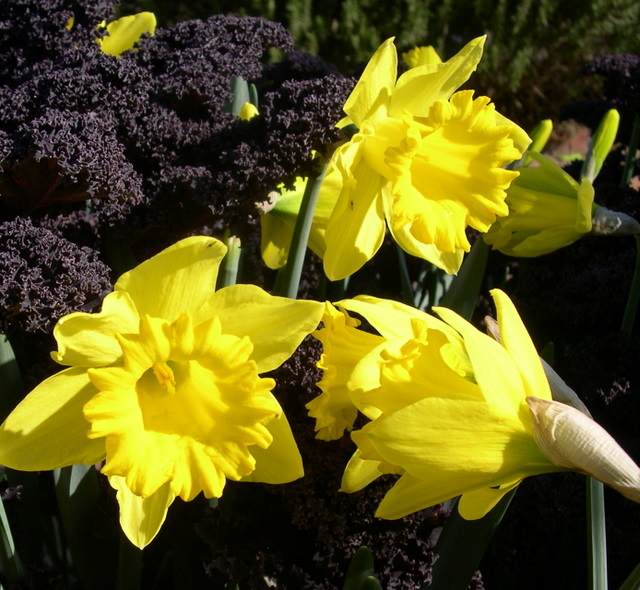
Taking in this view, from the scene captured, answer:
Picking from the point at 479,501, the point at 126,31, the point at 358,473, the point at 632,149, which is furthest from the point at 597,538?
the point at 632,149

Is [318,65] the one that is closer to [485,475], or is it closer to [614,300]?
[614,300]

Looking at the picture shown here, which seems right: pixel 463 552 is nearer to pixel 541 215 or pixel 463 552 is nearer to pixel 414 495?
pixel 414 495

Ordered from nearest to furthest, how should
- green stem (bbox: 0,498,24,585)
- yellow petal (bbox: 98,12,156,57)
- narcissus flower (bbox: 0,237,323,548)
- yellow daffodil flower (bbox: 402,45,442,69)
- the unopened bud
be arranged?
the unopened bud, narcissus flower (bbox: 0,237,323,548), green stem (bbox: 0,498,24,585), yellow petal (bbox: 98,12,156,57), yellow daffodil flower (bbox: 402,45,442,69)

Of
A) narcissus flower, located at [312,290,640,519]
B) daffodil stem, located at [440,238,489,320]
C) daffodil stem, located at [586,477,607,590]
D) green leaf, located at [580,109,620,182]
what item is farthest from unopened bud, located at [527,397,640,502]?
green leaf, located at [580,109,620,182]

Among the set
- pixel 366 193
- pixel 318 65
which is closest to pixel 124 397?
pixel 366 193

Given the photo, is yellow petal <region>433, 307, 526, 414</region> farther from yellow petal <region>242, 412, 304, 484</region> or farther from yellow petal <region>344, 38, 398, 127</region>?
yellow petal <region>344, 38, 398, 127</region>

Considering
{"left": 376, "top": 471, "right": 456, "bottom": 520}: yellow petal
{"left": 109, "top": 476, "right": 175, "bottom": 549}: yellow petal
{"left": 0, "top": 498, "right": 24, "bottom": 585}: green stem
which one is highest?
{"left": 376, "top": 471, "right": 456, "bottom": 520}: yellow petal
